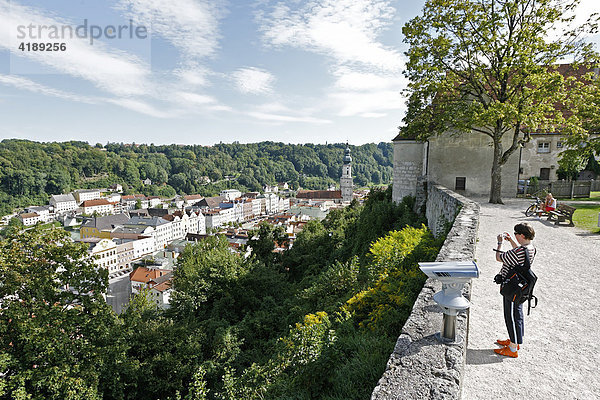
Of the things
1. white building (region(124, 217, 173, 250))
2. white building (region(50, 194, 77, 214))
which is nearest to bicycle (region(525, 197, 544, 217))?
white building (region(124, 217, 173, 250))

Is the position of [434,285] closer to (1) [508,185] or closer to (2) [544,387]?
(2) [544,387]

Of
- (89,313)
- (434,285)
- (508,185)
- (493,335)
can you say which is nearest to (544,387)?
(493,335)

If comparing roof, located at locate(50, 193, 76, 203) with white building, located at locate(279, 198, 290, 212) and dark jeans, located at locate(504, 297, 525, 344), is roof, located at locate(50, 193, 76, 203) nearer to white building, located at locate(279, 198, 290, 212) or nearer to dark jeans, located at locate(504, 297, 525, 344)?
white building, located at locate(279, 198, 290, 212)

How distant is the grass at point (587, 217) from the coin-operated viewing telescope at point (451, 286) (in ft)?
33.6

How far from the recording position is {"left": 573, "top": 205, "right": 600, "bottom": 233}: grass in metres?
10.6

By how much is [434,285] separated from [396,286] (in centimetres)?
138

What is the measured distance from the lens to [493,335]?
14.0 ft

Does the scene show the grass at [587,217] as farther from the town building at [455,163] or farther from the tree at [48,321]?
the tree at [48,321]

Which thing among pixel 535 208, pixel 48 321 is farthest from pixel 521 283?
pixel 48 321

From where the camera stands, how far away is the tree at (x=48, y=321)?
8266 mm

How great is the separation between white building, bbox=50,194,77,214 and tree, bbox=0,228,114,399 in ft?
413

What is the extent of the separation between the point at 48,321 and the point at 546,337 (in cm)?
1115

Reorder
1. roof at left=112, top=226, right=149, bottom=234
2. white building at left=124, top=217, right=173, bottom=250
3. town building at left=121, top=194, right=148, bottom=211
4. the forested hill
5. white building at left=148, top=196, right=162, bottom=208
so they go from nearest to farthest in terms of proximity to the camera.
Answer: roof at left=112, top=226, right=149, bottom=234 → white building at left=124, top=217, right=173, bottom=250 → the forested hill → town building at left=121, top=194, right=148, bottom=211 → white building at left=148, top=196, right=162, bottom=208

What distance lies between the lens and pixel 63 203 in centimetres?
11444
